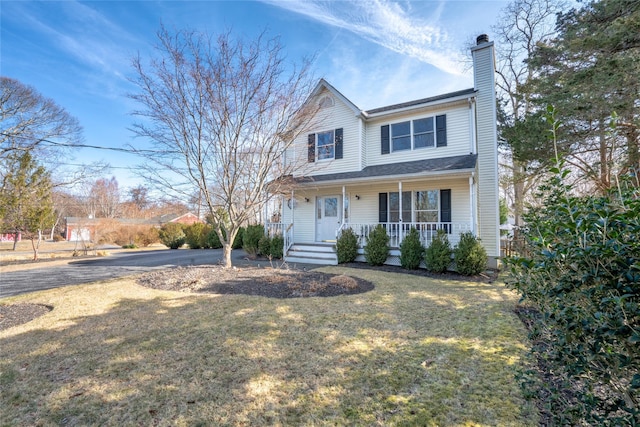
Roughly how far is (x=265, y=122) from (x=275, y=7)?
165 inches

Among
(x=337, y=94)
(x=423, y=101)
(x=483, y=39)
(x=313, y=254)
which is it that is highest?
(x=483, y=39)

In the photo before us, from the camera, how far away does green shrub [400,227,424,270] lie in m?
9.60

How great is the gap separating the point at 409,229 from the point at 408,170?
7.46 feet

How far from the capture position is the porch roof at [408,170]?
947 centimetres

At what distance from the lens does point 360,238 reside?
11273 millimetres

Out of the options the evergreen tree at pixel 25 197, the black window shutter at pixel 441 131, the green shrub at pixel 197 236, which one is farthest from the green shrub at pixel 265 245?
the evergreen tree at pixel 25 197

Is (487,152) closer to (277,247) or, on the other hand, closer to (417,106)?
(417,106)

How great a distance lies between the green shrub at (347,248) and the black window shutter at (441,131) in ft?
17.0

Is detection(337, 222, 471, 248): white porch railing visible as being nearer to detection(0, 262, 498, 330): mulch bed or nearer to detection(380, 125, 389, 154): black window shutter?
detection(0, 262, 498, 330): mulch bed

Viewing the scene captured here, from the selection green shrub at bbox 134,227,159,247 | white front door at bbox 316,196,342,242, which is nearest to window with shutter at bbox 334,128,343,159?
white front door at bbox 316,196,342,242

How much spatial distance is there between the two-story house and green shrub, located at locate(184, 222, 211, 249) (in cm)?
985

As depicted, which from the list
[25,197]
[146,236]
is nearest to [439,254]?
[25,197]

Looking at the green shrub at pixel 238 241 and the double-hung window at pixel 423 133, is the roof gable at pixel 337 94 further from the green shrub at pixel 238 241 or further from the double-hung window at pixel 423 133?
the green shrub at pixel 238 241

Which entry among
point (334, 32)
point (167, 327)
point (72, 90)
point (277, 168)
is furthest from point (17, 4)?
point (167, 327)
